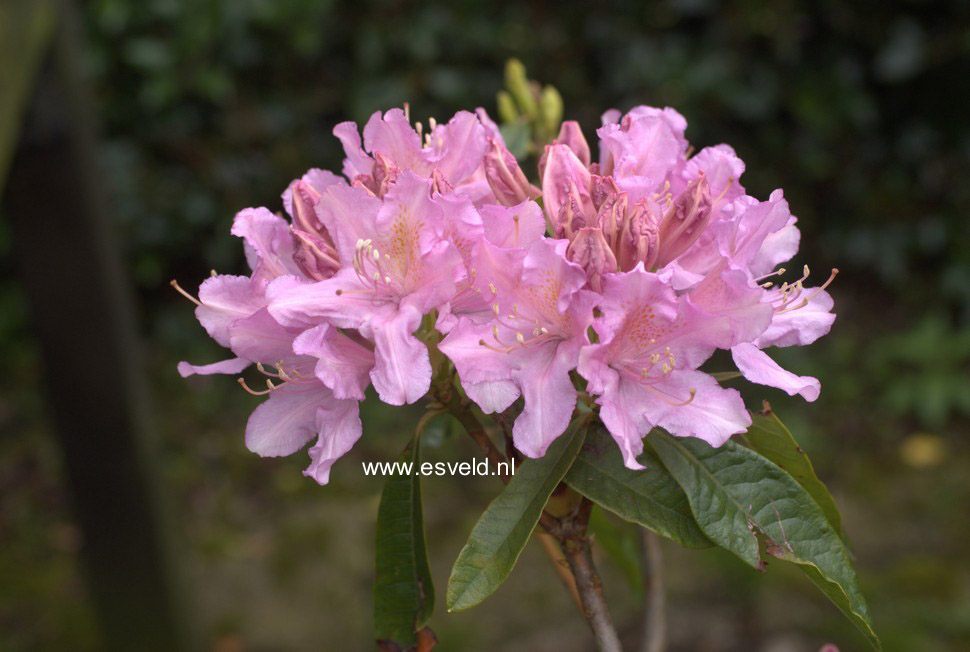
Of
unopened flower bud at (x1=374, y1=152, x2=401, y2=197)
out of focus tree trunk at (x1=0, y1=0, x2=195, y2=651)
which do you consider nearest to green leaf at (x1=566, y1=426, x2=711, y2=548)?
unopened flower bud at (x1=374, y1=152, x2=401, y2=197)

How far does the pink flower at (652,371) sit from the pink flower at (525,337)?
0.07ft

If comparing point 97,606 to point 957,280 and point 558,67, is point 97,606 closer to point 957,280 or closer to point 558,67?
point 558,67

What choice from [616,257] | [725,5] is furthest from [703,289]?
[725,5]

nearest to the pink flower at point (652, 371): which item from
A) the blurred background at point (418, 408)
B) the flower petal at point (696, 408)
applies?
the flower petal at point (696, 408)

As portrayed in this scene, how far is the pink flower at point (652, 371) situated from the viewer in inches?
27.8

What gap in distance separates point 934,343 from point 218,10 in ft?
8.22

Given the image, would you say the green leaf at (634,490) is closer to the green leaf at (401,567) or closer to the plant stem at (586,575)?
the plant stem at (586,575)

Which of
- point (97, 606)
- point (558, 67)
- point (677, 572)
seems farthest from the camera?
point (558, 67)

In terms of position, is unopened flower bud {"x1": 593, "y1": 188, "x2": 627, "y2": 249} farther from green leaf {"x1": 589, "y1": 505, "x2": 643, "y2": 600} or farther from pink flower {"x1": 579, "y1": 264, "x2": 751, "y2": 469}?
green leaf {"x1": 589, "y1": 505, "x2": 643, "y2": 600}

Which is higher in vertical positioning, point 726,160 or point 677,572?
point 726,160

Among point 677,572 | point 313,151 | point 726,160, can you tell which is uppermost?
point 313,151

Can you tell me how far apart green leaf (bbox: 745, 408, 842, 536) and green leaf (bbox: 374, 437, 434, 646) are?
0.32 meters

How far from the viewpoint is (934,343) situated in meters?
3.10

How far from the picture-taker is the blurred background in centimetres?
240
